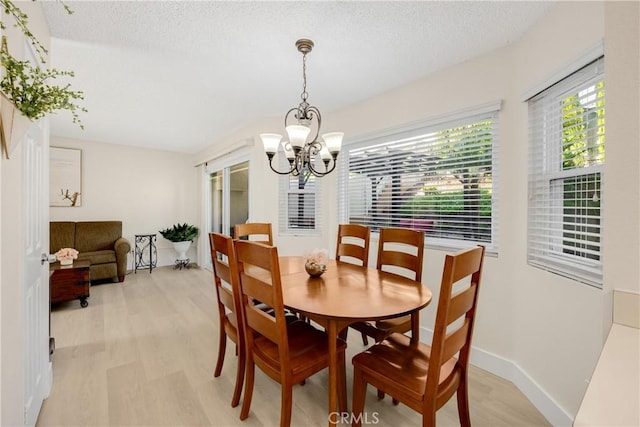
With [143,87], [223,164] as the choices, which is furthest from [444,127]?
[223,164]

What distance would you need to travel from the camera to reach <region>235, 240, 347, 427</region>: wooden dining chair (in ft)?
4.30

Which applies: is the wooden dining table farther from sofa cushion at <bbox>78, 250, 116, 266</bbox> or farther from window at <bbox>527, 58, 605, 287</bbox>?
sofa cushion at <bbox>78, 250, 116, 266</bbox>

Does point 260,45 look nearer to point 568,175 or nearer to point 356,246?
point 356,246

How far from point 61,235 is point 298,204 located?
384 centimetres

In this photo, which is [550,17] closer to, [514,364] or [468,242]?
[468,242]

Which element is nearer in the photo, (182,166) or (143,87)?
(143,87)

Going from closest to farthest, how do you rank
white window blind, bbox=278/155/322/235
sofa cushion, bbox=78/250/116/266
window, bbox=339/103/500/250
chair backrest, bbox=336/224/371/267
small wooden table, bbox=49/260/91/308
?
window, bbox=339/103/500/250 < chair backrest, bbox=336/224/371/267 < small wooden table, bbox=49/260/91/308 < white window blind, bbox=278/155/322/235 < sofa cushion, bbox=78/250/116/266

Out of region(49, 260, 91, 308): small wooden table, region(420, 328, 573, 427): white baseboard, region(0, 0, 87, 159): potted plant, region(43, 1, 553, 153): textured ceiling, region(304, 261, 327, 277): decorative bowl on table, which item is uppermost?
region(43, 1, 553, 153): textured ceiling

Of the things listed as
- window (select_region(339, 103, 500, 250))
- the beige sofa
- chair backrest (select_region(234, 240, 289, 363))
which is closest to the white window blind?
window (select_region(339, 103, 500, 250))

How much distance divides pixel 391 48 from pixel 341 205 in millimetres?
1697

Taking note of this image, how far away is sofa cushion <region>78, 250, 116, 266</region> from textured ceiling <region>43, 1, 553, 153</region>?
7.67ft

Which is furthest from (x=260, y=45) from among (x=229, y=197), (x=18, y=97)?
(x=229, y=197)

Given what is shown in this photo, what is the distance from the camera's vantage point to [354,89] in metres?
2.76

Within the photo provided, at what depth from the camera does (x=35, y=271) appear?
5.19ft
